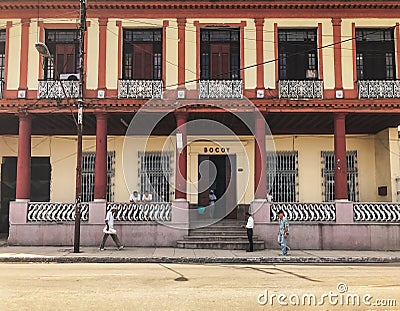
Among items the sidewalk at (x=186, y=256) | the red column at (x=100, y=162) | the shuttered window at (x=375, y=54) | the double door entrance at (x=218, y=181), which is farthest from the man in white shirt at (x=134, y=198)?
the shuttered window at (x=375, y=54)

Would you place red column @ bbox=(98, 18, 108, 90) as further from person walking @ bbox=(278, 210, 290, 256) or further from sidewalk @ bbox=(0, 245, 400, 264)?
person walking @ bbox=(278, 210, 290, 256)

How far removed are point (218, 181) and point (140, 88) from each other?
5722mm

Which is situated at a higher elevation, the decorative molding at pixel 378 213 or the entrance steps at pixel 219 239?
the decorative molding at pixel 378 213

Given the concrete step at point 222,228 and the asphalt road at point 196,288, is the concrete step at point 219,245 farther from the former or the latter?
the asphalt road at point 196,288

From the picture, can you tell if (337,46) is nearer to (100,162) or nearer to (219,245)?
(219,245)

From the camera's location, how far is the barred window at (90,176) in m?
19.3

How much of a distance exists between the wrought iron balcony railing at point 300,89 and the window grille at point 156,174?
577 centimetres

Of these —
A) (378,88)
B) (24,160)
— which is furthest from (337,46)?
(24,160)

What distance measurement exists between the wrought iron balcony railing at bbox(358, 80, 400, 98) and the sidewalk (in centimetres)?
550

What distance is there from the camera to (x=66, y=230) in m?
16.2

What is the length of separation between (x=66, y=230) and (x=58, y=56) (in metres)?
6.53

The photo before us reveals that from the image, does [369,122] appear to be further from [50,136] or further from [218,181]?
[50,136]

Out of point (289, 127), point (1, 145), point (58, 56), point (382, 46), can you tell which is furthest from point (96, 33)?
point (382, 46)

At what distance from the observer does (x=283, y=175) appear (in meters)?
19.4
